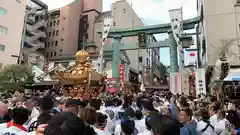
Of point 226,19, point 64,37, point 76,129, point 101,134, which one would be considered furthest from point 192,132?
point 64,37

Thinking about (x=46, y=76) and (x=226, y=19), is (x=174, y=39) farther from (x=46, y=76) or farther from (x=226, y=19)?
(x=46, y=76)

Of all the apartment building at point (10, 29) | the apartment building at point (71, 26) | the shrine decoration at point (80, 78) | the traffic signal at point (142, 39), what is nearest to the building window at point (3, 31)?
the apartment building at point (10, 29)

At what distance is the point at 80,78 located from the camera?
8016 millimetres

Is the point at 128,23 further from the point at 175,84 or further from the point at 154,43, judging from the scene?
the point at 175,84

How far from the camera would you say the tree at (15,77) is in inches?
856

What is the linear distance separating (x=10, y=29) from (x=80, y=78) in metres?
26.8

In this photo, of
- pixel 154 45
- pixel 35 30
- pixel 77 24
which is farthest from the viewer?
pixel 77 24

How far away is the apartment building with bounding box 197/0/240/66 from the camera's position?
17.8m

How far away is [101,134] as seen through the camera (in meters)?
3.25

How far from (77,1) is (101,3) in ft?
18.4

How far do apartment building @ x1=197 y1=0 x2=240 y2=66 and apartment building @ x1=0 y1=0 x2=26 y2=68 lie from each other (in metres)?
23.8

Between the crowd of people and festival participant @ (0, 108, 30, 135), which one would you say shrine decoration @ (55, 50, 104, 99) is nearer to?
the crowd of people

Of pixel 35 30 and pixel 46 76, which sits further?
pixel 35 30

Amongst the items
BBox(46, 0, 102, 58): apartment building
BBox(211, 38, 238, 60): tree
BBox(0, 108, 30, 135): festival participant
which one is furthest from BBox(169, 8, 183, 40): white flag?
BBox(46, 0, 102, 58): apartment building
